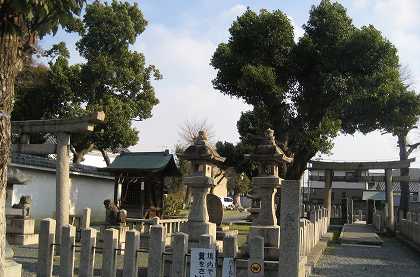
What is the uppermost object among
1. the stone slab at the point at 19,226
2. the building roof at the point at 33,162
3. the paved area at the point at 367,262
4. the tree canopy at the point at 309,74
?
the tree canopy at the point at 309,74

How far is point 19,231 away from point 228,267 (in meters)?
10.6

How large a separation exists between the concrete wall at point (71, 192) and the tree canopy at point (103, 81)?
2.18 m

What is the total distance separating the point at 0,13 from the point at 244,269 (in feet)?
17.4

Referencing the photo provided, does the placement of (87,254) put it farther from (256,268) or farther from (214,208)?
(214,208)

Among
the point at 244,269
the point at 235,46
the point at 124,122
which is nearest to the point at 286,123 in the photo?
the point at 235,46

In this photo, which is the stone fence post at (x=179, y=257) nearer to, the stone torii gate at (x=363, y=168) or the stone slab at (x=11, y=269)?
the stone slab at (x=11, y=269)

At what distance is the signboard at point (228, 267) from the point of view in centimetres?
662

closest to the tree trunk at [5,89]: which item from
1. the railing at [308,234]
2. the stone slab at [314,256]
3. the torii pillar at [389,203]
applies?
the railing at [308,234]

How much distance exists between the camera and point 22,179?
14.7 m

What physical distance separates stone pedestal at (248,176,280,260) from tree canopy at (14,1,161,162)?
14.6 metres

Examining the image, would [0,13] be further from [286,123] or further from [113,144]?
[113,144]

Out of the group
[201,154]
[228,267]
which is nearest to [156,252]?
[228,267]

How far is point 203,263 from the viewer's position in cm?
655

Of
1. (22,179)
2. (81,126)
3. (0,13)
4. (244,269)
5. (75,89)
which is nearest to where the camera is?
(0,13)
